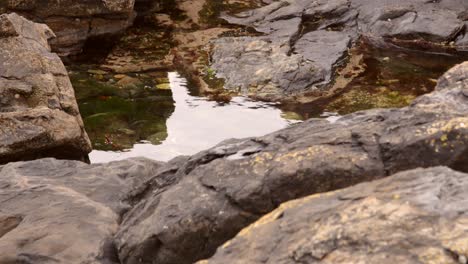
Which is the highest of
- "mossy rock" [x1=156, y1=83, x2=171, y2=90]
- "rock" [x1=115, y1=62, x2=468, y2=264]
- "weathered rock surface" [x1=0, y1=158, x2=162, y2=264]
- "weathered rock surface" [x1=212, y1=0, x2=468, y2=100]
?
"rock" [x1=115, y1=62, x2=468, y2=264]

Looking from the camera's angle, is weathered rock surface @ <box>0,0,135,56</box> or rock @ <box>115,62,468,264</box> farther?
weathered rock surface @ <box>0,0,135,56</box>

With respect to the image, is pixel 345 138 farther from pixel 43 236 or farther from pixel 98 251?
pixel 43 236

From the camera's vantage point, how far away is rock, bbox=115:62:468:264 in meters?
4.09

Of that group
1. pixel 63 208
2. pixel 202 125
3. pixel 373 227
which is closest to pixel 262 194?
pixel 373 227

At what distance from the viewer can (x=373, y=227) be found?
10.2 feet

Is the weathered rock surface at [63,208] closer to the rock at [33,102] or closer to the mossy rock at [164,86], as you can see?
the rock at [33,102]

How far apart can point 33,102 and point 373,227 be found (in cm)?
726

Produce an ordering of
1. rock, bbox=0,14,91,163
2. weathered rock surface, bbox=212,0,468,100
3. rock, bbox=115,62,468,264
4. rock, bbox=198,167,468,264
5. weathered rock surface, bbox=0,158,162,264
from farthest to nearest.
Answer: weathered rock surface, bbox=212,0,468,100 → rock, bbox=0,14,91,163 → weathered rock surface, bbox=0,158,162,264 → rock, bbox=115,62,468,264 → rock, bbox=198,167,468,264

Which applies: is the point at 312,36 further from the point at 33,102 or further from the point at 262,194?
the point at 262,194

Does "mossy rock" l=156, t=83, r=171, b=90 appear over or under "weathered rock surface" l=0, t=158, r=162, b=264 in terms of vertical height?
under

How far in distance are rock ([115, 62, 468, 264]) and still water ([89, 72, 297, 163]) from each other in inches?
193

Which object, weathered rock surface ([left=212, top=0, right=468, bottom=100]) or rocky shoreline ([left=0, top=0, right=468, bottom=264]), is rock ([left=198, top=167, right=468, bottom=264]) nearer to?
rocky shoreline ([left=0, top=0, right=468, bottom=264])

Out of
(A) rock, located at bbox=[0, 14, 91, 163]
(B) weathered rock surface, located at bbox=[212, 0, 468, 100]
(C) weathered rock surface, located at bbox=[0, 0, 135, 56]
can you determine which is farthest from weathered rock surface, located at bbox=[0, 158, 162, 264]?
(C) weathered rock surface, located at bbox=[0, 0, 135, 56]

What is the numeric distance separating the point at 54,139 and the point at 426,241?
652cm
